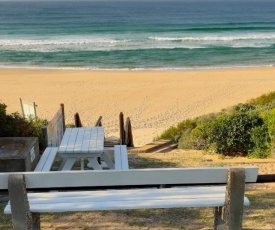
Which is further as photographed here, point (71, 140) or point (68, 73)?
point (68, 73)

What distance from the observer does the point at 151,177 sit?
3193 millimetres

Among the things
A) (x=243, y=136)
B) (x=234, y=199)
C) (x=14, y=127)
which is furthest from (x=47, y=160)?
(x=243, y=136)

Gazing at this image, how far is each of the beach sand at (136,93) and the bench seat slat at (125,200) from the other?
8956 mm

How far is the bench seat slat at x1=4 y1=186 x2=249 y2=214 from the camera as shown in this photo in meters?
3.27

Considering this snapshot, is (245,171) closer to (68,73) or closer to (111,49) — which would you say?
(68,73)

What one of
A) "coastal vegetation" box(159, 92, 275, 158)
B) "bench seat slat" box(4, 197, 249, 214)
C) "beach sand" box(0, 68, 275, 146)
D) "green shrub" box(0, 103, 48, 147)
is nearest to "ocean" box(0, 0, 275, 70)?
"beach sand" box(0, 68, 275, 146)

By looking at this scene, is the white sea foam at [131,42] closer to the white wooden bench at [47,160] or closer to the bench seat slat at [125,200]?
the white wooden bench at [47,160]

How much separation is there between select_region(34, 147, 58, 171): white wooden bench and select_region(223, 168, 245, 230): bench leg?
2.52m

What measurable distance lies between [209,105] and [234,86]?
4.51 m

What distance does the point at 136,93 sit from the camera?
21.5 meters

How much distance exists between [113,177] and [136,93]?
18367 millimetres

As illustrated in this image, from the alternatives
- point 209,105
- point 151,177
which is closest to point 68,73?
point 209,105

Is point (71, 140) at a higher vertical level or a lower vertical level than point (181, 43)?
lower

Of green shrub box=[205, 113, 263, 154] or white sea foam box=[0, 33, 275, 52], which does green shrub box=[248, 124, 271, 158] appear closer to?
green shrub box=[205, 113, 263, 154]
